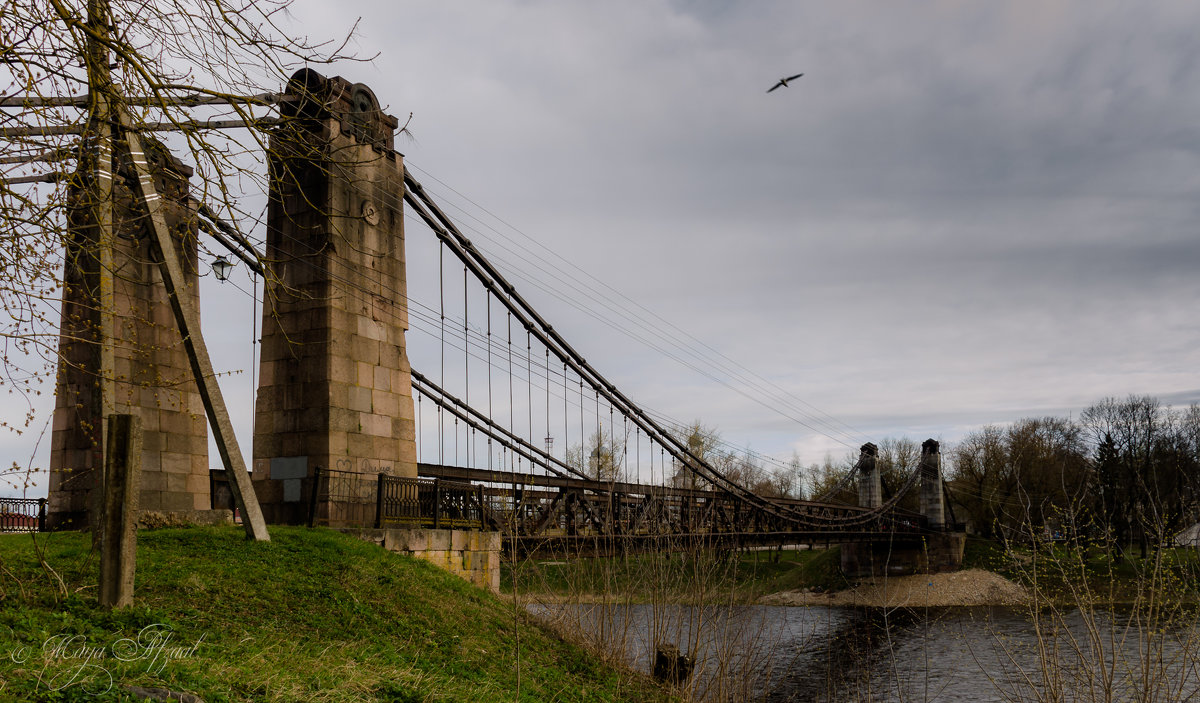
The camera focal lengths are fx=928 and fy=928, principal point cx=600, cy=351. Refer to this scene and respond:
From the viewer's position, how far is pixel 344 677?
21.6 feet

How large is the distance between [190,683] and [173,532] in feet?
19.4

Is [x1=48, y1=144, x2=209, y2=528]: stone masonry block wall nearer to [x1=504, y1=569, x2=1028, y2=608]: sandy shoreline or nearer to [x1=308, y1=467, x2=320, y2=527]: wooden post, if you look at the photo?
[x1=308, y1=467, x2=320, y2=527]: wooden post

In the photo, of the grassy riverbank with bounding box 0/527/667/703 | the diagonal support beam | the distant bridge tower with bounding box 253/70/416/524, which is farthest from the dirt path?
the diagonal support beam

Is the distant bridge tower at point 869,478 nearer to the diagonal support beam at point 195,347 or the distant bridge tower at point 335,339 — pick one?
the distant bridge tower at point 335,339

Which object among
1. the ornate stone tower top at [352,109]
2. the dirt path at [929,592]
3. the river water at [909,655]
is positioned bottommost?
the dirt path at [929,592]

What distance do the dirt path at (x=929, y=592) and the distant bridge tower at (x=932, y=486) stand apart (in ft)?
20.6

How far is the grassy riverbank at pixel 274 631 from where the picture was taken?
5.48 metres

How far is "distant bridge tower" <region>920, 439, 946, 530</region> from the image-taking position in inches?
2007

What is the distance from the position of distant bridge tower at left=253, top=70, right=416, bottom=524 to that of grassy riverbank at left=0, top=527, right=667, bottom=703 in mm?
1492

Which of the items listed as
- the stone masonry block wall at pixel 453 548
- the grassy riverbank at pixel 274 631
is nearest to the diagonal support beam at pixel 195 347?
the grassy riverbank at pixel 274 631

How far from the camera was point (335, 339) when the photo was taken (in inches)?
498

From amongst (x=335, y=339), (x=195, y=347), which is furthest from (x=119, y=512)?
(x=335, y=339)

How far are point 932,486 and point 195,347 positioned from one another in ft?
161

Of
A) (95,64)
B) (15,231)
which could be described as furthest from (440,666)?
(95,64)
